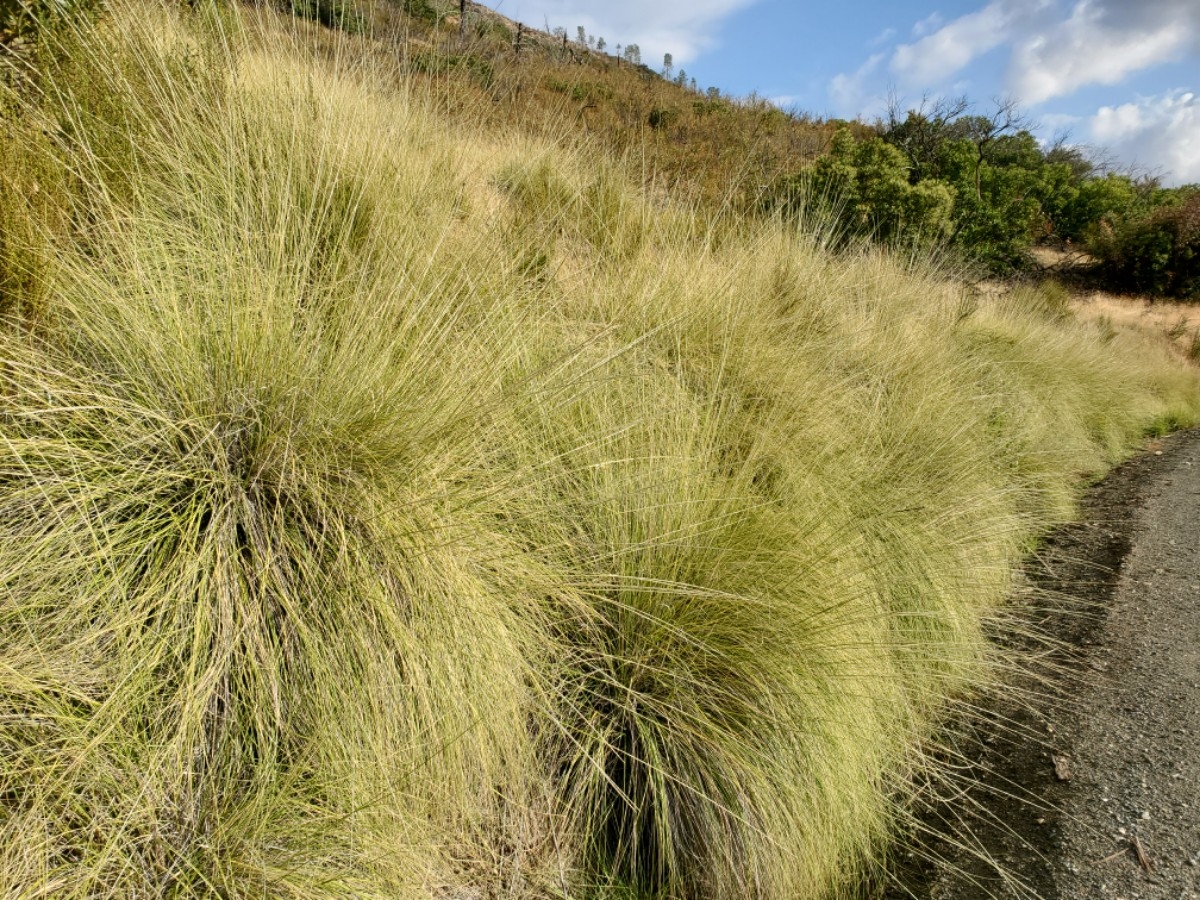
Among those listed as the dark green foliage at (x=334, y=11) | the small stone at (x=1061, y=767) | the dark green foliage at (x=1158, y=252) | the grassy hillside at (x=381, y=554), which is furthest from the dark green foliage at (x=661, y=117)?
the dark green foliage at (x=1158, y=252)

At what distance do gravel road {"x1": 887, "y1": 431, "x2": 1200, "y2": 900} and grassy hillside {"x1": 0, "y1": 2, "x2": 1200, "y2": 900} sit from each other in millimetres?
214

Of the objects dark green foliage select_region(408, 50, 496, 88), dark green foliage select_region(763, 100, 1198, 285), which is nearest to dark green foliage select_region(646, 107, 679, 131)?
dark green foliage select_region(763, 100, 1198, 285)

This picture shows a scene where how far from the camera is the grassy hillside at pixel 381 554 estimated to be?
1390mm

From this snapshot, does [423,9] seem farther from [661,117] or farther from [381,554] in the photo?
[661,117]

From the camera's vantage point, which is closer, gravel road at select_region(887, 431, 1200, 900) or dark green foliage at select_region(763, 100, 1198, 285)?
gravel road at select_region(887, 431, 1200, 900)

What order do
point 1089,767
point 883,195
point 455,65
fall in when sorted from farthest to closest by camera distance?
point 883,195 → point 455,65 → point 1089,767

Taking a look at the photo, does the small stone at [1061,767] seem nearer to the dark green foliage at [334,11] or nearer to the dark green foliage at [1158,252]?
the dark green foliage at [334,11]

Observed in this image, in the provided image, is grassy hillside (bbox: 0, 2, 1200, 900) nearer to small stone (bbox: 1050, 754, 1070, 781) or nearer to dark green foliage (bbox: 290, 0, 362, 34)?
dark green foliage (bbox: 290, 0, 362, 34)

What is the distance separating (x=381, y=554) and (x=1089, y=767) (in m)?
2.41

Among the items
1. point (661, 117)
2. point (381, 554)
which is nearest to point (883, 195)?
point (661, 117)

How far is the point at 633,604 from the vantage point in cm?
209

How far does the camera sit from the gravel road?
6.71 ft

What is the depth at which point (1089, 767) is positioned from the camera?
2.46 meters

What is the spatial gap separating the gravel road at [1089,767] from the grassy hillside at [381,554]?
214 mm
